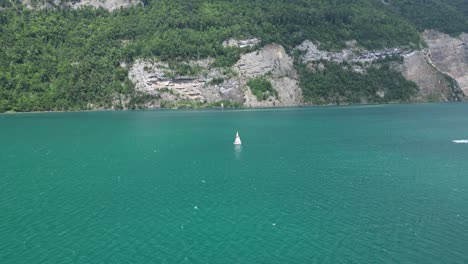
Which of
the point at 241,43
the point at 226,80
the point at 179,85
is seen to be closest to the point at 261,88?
the point at 226,80

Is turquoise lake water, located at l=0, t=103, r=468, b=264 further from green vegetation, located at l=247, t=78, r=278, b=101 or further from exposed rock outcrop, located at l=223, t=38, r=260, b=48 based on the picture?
exposed rock outcrop, located at l=223, t=38, r=260, b=48

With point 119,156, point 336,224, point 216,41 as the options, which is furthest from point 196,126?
point 216,41

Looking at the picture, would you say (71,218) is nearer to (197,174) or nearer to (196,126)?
(197,174)

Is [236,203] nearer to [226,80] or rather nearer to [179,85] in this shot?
[179,85]

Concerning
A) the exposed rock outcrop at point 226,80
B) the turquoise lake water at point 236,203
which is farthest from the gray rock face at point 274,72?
the turquoise lake water at point 236,203

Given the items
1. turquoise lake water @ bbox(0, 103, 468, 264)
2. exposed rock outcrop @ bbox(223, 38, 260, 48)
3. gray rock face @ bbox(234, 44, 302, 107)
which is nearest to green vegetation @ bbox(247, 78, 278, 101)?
gray rock face @ bbox(234, 44, 302, 107)

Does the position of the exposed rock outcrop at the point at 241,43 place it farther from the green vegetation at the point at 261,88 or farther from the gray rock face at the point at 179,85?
the green vegetation at the point at 261,88

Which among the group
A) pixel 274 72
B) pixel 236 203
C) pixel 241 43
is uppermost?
pixel 241 43
